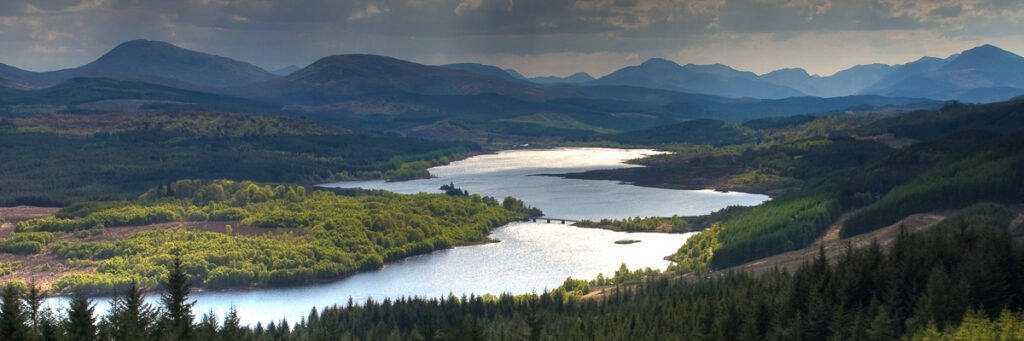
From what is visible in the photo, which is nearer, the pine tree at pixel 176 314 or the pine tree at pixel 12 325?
the pine tree at pixel 12 325

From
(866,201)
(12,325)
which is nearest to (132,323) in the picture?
(12,325)

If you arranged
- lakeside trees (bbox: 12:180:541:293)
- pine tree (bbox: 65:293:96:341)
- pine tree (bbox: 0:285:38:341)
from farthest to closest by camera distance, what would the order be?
lakeside trees (bbox: 12:180:541:293)
pine tree (bbox: 65:293:96:341)
pine tree (bbox: 0:285:38:341)

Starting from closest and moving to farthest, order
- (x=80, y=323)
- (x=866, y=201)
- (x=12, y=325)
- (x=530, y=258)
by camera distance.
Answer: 1. (x=12, y=325)
2. (x=80, y=323)
3. (x=530, y=258)
4. (x=866, y=201)

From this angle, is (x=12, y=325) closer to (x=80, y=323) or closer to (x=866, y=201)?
(x=80, y=323)

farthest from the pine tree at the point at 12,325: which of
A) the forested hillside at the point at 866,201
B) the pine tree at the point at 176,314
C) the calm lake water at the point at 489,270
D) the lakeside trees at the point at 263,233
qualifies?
the forested hillside at the point at 866,201

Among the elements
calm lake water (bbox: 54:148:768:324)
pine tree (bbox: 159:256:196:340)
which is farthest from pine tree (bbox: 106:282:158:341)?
calm lake water (bbox: 54:148:768:324)

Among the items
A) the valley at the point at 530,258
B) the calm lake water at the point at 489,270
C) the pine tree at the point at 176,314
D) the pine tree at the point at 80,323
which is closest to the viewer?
the pine tree at the point at 80,323

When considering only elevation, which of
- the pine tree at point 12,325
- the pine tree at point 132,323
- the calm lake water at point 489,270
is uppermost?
the pine tree at point 12,325

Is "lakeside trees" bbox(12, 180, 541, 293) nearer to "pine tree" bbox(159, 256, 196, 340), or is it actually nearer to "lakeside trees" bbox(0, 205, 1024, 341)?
"lakeside trees" bbox(0, 205, 1024, 341)

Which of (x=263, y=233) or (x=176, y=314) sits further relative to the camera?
(x=263, y=233)

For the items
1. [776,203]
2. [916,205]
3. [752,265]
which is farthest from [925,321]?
[776,203]

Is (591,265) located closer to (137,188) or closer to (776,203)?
(776,203)

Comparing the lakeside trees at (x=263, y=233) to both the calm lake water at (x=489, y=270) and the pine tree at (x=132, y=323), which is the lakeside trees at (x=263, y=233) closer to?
the calm lake water at (x=489, y=270)
